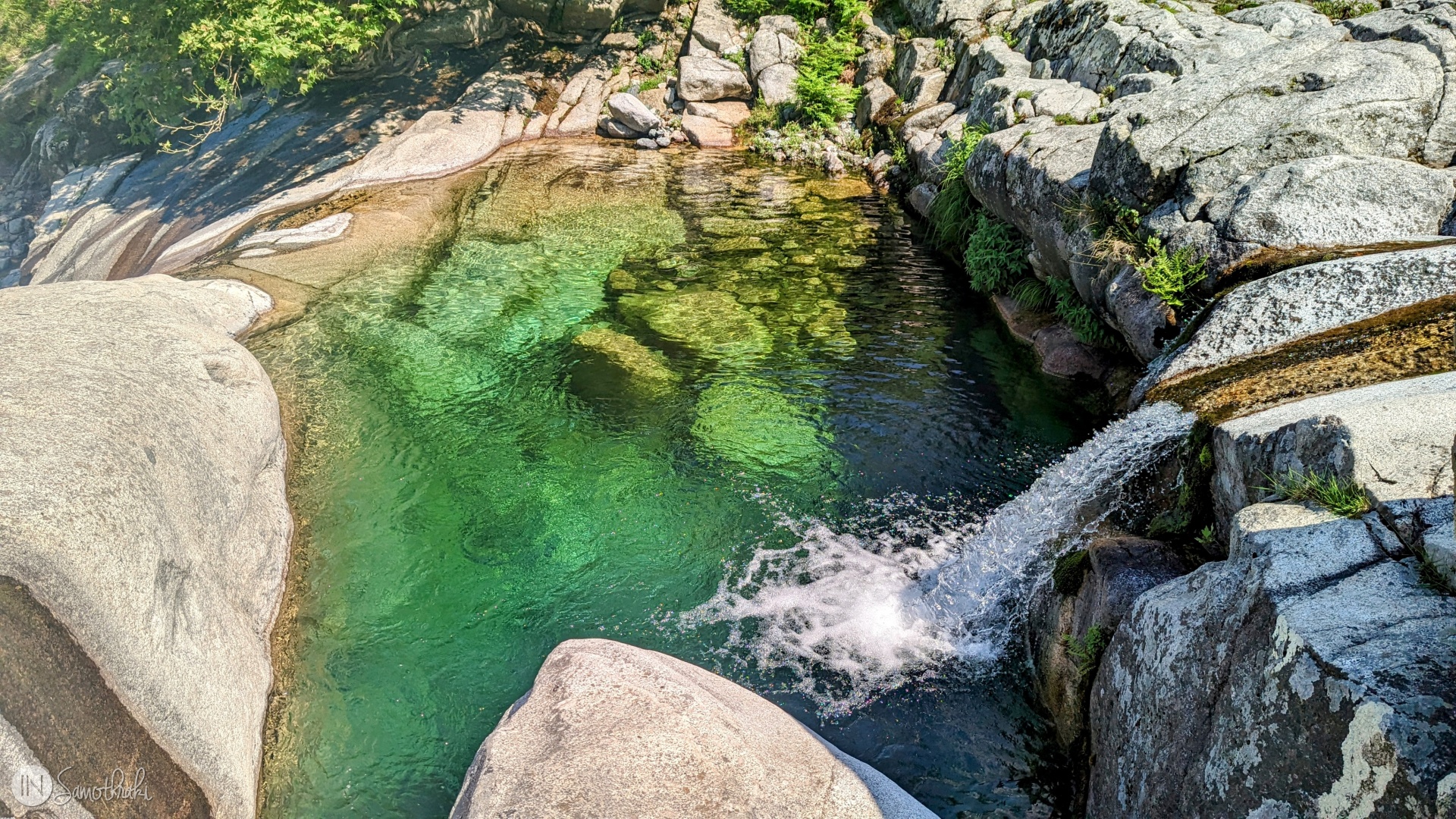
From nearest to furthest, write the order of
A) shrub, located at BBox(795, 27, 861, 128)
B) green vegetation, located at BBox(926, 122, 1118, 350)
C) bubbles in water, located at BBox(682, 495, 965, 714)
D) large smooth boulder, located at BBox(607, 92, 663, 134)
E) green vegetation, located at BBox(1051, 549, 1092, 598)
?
green vegetation, located at BBox(1051, 549, 1092, 598) < bubbles in water, located at BBox(682, 495, 965, 714) < green vegetation, located at BBox(926, 122, 1118, 350) < shrub, located at BBox(795, 27, 861, 128) < large smooth boulder, located at BBox(607, 92, 663, 134)

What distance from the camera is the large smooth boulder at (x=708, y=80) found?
70.7ft

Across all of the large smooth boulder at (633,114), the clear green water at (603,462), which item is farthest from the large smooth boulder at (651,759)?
the large smooth boulder at (633,114)

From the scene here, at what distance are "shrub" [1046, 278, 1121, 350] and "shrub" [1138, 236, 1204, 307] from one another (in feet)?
5.03

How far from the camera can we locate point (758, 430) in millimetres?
9273

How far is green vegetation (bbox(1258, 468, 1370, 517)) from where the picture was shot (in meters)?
4.16

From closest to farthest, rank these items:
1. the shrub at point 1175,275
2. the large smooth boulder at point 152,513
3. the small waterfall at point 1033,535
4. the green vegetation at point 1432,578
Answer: the green vegetation at point 1432,578 → the large smooth boulder at point 152,513 → the small waterfall at point 1033,535 → the shrub at point 1175,275

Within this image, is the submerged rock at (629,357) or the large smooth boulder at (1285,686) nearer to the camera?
the large smooth boulder at (1285,686)

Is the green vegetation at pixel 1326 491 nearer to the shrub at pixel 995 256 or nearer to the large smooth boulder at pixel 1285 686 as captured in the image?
the large smooth boulder at pixel 1285 686

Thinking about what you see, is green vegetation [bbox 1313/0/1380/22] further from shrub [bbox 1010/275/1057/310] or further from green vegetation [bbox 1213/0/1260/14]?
shrub [bbox 1010/275/1057/310]

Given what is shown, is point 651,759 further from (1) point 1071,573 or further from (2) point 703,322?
(2) point 703,322

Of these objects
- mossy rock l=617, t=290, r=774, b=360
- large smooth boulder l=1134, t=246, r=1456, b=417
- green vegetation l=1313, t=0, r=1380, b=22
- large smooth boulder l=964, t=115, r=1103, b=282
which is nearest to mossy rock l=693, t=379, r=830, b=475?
mossy rock l=617, t=290, r=774, b=360

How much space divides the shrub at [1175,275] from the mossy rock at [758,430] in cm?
379

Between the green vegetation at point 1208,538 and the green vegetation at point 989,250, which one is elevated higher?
the green vegetation at point 1208,538

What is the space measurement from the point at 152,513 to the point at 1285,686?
7011 millimetres
